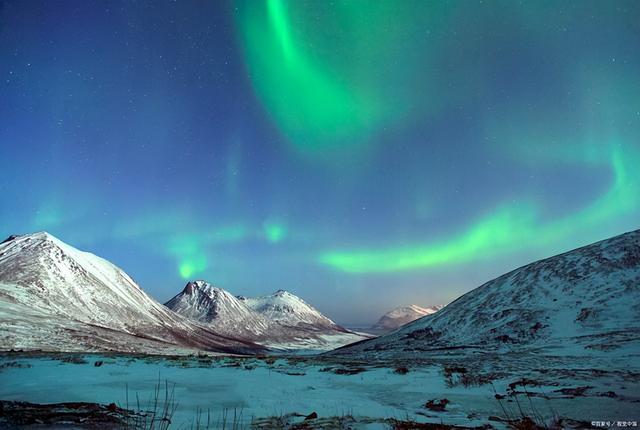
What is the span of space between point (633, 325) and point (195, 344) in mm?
104265

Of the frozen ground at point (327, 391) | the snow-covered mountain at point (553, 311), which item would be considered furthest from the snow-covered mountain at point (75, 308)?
the snow-covered mountain at point (553, 311)

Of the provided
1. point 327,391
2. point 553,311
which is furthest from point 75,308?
point 553,311

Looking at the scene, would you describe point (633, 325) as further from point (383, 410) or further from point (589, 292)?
point (383, 410)

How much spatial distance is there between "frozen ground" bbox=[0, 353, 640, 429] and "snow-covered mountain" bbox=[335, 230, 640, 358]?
2077cm

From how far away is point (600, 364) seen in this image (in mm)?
22703

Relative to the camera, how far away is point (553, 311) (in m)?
49.2

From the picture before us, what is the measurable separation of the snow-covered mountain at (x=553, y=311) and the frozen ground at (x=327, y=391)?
20.8 metres

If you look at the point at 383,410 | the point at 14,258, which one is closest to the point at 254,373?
the point at 383,410

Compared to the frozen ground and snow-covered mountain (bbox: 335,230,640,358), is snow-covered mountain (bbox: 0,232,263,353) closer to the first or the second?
the frozen ground

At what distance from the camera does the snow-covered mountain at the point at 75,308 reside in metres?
58.6

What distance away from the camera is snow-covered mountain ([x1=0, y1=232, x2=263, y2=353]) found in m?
58.6

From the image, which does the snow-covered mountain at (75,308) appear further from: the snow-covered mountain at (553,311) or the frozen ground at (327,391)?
the snow-covered mountain at (553,311)

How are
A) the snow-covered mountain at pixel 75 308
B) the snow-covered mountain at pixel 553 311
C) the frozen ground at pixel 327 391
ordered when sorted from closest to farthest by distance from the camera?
the frozen ground at pixel 327 391 → the snow-covered mountain at pixel 553 311 → the snow-covered mountain at pixel 75 308

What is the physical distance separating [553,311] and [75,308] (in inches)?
4069
